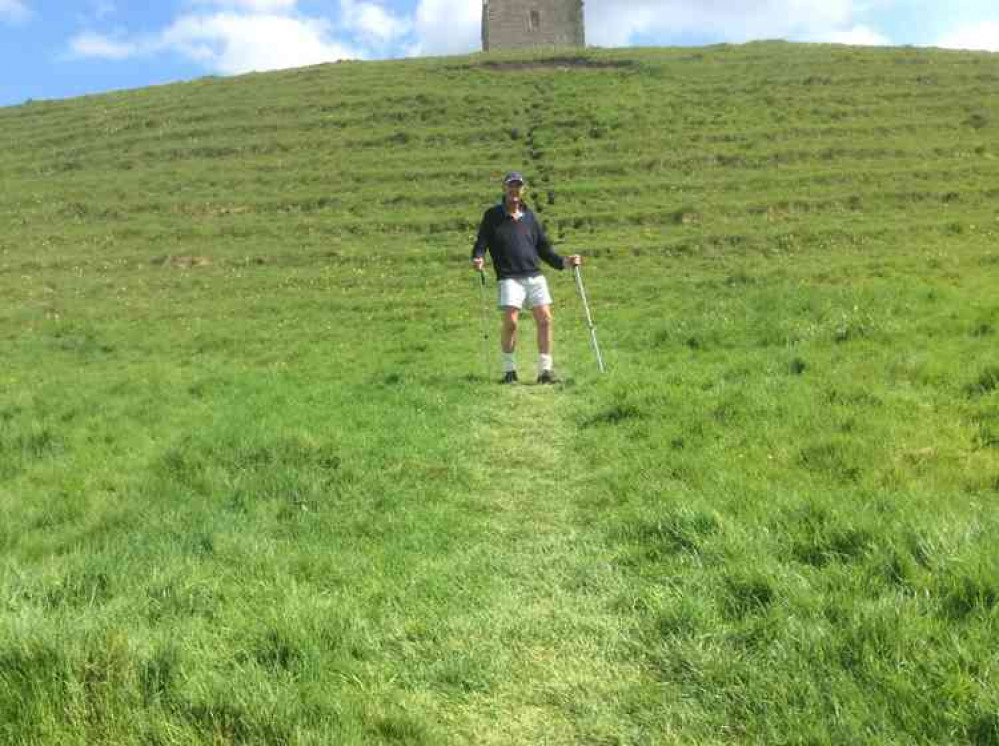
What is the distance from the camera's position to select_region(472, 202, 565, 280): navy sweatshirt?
35.7 ft

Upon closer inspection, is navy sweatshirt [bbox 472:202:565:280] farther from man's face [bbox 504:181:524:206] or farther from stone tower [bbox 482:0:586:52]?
stone tower [bbox 482:0:586:52]

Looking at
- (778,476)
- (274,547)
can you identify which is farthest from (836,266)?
(274,547)

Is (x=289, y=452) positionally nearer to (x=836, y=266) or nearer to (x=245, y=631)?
(x=245, y=631)

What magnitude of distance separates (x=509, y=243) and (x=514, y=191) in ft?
2.27

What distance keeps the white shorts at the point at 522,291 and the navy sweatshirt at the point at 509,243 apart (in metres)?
0.08

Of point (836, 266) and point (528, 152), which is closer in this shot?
point (836, 266)

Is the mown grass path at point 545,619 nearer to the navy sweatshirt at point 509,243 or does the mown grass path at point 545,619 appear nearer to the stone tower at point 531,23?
the navy sweatshirt at point 509,243

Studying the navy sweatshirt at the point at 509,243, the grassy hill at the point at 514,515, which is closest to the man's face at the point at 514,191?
the navy sweatshirt at the point at 509,243

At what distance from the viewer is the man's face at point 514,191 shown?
34.6ft

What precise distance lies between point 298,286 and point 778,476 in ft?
66.8

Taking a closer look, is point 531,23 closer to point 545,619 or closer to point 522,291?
point 522,291

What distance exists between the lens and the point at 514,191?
34.9 ft

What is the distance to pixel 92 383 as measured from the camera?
1275 centimetres

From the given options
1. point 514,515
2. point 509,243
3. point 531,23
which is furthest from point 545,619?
point 531,23
